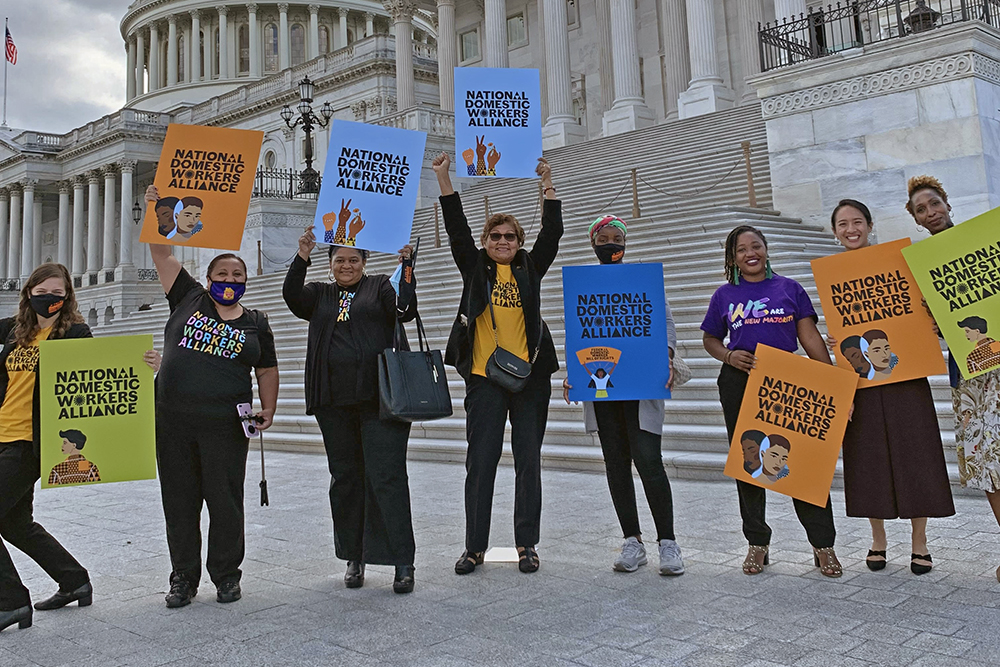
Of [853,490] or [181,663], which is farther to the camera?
[853,490]

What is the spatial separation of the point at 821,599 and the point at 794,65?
11.8 meters

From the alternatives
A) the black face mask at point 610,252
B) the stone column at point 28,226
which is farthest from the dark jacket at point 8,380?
the stone column at point 28,226

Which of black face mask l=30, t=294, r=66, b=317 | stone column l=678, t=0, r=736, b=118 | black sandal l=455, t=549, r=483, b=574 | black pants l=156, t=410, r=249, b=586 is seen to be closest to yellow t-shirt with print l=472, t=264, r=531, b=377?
black sandal l=455, t=549, r=483, b=574

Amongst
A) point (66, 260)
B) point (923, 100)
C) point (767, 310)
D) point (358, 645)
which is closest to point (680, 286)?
point (923, 100)

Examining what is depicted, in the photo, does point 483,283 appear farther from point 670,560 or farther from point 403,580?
point 670,560

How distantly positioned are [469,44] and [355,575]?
38.2 m

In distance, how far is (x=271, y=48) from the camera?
234ft

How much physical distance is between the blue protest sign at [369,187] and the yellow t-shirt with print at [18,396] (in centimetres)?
172

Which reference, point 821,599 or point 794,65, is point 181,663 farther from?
point 794,65

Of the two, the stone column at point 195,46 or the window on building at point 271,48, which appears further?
the stone column at point 195,46

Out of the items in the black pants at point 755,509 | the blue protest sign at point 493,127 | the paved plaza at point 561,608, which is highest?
the blue protest sign at point 493,127

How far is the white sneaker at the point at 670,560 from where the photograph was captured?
16.3 feet

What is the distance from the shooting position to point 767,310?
5043 mm

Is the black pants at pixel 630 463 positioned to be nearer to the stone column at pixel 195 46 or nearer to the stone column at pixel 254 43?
the stone column at pixel 254 43
